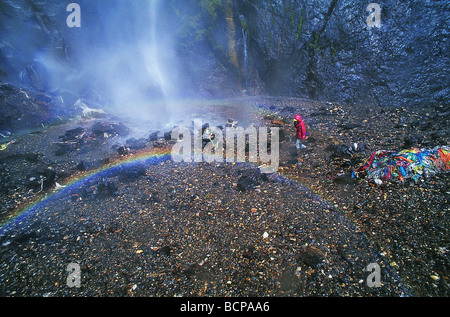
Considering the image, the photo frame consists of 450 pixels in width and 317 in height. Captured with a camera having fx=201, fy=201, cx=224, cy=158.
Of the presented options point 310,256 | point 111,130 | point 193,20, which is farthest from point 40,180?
point 193,20

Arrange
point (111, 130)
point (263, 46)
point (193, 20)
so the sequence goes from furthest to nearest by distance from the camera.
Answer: point (193, 20) → point (263, 46) → point (111, 130)

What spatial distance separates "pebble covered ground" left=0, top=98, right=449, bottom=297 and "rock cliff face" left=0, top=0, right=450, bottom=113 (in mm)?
2781

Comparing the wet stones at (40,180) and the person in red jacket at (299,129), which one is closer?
the wet stones at (40,180)

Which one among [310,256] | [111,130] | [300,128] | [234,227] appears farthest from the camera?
[111,130]

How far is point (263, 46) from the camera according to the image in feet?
45.4

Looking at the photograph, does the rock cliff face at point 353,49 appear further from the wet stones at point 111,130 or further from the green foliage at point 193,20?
the wet stones at point 111,130

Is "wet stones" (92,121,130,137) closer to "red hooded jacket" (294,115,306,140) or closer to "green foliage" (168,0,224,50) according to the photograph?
"green foliage" (168,0,224,50)

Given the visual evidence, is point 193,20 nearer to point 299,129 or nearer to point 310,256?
point 299,129

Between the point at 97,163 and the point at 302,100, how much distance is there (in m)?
12.0

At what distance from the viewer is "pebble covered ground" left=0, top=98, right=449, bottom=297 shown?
3895mm

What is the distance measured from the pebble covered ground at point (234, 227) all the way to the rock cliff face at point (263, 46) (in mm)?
2781

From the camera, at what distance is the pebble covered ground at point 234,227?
12.8ft

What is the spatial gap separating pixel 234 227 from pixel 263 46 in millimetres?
13100

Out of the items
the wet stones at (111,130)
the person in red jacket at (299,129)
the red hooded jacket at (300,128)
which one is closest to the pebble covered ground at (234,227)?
the person in red jacket at (299,129)
